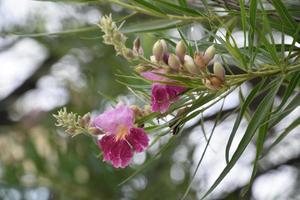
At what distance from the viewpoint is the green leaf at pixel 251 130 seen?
25.7 inches

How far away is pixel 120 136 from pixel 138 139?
2cm

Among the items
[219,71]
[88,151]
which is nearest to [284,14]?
[219,71]

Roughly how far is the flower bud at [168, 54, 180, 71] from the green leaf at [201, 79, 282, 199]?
3.8 inches

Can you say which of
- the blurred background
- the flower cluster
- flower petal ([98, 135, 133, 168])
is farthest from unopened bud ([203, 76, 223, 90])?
the blurred background

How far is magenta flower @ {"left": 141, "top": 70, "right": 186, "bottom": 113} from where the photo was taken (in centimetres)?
64

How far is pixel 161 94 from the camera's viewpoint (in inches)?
25.4

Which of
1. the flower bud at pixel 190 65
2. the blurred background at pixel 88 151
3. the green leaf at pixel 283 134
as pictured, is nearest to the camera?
the flower bud at pixel 190 65

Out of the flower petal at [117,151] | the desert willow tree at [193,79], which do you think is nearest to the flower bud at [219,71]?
the desert willow tree at [193,79]

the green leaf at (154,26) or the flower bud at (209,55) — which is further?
the green leaf at (154,26)

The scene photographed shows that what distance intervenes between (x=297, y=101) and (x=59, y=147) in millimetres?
881

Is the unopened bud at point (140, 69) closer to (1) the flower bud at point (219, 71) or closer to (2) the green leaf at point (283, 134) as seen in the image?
(1) the flower bud at point (219, 71)

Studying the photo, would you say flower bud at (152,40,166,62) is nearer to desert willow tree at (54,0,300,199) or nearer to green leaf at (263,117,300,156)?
desert willow tree at (54,0,300,199)

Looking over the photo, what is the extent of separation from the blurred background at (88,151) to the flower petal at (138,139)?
62 cm

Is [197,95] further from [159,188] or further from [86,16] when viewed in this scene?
[86,16]
